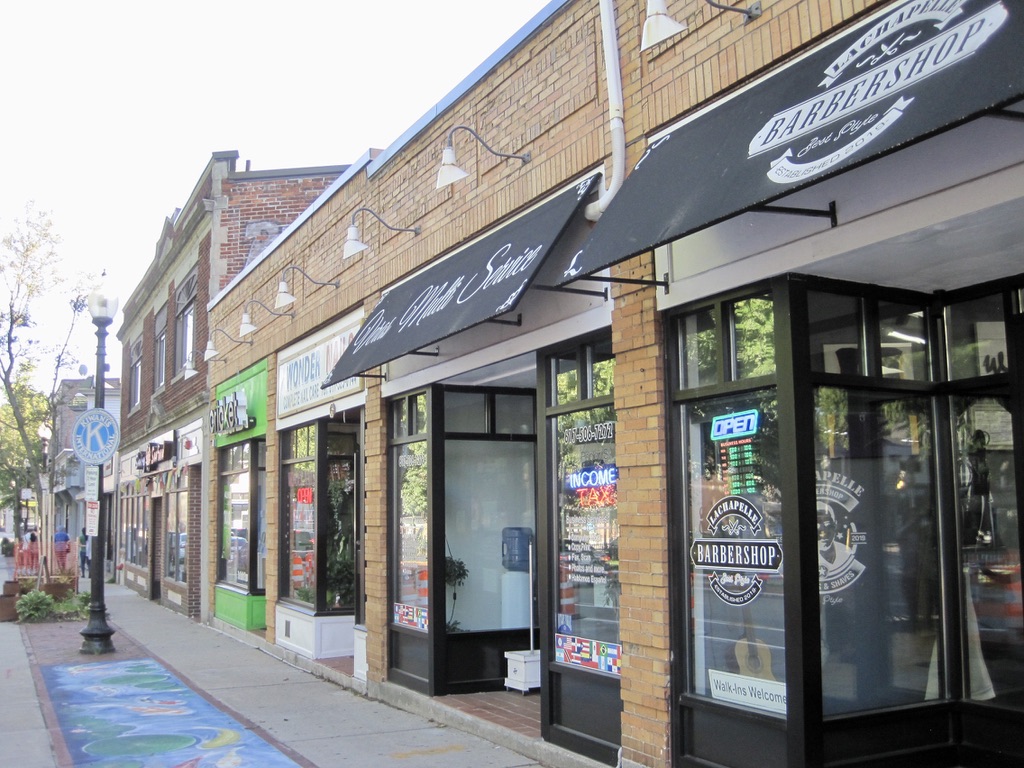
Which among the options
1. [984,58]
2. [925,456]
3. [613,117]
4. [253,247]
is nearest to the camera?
[984,58]

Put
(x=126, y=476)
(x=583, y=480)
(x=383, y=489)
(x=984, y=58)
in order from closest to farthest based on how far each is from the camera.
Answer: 1. (x=984, y=58)
2. (x=583, y=480)
3. (x=383, y=489)
4. (x=126, y=476)

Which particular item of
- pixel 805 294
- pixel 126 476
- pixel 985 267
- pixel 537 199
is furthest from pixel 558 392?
pixel 126 476

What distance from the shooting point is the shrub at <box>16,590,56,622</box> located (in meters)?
18.5

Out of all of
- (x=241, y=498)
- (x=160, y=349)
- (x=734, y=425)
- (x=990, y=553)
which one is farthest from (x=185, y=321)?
(x=990, y=553)

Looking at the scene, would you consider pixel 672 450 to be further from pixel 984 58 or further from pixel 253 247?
pixel 253 247

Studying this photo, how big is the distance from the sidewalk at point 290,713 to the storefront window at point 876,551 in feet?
7.17

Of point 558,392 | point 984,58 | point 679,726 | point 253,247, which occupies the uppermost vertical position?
point 253,247

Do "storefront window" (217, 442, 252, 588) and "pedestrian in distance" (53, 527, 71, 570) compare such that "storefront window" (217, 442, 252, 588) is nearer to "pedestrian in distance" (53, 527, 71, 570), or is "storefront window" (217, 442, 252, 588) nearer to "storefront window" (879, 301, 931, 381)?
"pedestrian in distance" (53, 527, 71, 570)

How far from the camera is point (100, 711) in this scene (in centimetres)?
999

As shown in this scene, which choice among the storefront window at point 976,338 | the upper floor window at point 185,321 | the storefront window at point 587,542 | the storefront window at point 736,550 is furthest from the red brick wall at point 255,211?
the storefront window at point 976,338

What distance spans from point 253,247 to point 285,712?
11.5 m

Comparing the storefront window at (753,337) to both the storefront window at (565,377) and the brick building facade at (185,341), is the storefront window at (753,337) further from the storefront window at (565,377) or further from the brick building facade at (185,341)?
the brick building facade at (185,341)

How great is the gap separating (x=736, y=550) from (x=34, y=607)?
16.4 meters

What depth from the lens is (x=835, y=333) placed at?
5.78m
